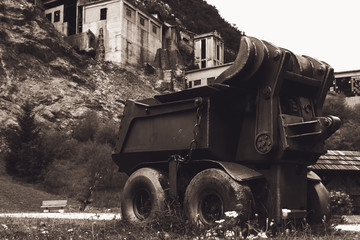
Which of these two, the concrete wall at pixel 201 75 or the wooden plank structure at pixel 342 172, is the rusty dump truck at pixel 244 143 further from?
the concrete wall at pixel 201 75

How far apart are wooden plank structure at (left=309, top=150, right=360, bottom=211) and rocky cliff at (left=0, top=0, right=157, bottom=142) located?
25.9m

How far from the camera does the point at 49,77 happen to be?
44281mm

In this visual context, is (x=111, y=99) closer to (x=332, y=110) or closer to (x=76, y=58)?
(x=76, y=58)

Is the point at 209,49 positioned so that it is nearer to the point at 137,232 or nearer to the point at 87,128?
the point at 87,128

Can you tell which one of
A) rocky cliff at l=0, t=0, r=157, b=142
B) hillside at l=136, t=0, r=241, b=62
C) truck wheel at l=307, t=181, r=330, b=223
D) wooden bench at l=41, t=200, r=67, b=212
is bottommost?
wooden bench at l=41, t=200, r=67, b=212

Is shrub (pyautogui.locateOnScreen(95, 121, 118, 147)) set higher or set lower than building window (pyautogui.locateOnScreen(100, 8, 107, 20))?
lower

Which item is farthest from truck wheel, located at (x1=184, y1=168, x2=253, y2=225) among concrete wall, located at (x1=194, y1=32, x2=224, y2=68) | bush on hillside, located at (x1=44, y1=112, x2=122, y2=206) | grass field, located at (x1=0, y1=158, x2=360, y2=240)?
concrete wall, located at (x1=194, y1=32, x2=224, y2=68)

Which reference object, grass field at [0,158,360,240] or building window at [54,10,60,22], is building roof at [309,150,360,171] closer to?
grass field at [0,158,360,240]

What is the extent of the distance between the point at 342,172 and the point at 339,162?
61 centimetres

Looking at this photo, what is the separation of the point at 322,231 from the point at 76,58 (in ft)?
146

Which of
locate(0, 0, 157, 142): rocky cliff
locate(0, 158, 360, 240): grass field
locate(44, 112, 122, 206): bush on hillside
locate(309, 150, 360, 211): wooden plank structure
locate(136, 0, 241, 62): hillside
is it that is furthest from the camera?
locate(136, 0, 241, 62): hillside

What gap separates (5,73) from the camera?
4128cm

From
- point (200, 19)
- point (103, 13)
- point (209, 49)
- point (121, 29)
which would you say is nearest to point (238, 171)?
point (121, 29)

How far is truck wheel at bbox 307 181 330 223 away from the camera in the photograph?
7797 millimetres
